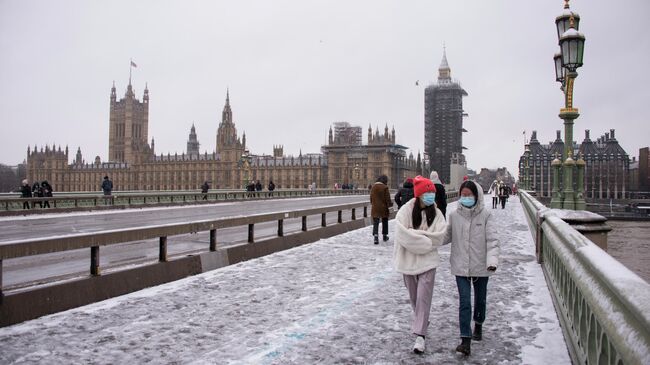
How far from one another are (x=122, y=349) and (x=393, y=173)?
13558 cm

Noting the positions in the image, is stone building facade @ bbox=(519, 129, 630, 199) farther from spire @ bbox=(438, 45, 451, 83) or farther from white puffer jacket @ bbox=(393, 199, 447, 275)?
white puffer jacket @ bbox=(393, 199, 447, 275)

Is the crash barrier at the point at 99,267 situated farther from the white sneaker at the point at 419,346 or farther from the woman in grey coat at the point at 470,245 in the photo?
the woman in grey coat at the point at 470,245

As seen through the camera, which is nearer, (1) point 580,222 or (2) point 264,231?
(1) point 580,222

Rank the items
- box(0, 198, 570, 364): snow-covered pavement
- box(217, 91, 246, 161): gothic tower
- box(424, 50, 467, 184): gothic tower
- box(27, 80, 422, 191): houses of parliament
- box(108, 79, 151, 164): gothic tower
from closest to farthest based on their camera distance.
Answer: box(0, 198, 570, 364): snow-covered pavement → box(424, 50, 467, 184): gothic tower → box(27, 80, 422, 191): houses of parliament → box(217, 91, 246, 161): gothic tower → box(108, 79, 151, 164): gothic tower

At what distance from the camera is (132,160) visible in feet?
547

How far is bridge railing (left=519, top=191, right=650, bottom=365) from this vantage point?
2527 millimetres

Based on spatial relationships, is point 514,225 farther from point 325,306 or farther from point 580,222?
point 325,306

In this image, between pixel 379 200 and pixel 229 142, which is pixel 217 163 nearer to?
pixel 229 142

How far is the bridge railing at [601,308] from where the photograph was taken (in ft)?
8.29

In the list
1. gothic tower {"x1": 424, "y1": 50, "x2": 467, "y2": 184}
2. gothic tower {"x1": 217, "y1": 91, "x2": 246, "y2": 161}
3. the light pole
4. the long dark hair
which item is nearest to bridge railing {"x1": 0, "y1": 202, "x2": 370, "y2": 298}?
the long dark hair

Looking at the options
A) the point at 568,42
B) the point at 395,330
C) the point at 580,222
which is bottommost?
the point at 395,330

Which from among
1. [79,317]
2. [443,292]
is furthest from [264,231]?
[79,317]

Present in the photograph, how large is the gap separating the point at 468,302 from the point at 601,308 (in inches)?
88.8

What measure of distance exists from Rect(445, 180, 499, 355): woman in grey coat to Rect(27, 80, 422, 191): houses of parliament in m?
121
